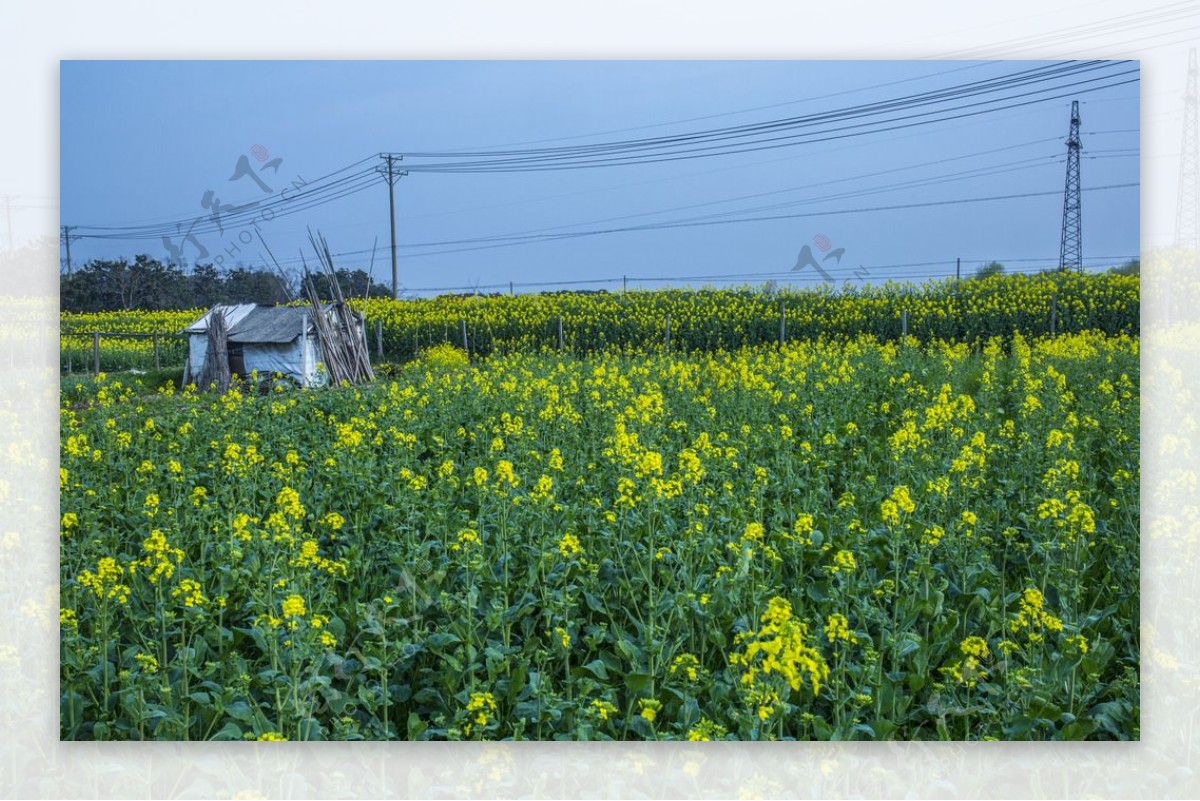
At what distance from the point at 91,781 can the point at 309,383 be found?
110 inches

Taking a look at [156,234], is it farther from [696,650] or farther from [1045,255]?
[1045,255]

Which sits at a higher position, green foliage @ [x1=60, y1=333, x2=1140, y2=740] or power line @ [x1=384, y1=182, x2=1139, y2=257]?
power line @ [x1=384, y1=182, x2=1139, y2=257]

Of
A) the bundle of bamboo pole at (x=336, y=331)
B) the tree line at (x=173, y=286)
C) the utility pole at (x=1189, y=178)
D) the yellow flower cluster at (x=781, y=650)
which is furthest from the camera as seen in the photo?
the bundle of bamboo pole at (x=336, y=331)

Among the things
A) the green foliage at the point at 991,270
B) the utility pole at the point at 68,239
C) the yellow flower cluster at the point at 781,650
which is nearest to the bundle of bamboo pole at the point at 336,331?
the utility pole at the point at 68,239

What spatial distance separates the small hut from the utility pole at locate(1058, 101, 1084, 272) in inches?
113

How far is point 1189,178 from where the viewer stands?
3.37m

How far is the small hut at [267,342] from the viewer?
169 inches

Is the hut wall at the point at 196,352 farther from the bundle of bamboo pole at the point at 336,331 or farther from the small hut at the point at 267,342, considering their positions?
the bundle of bamboo pole at the point at 336,331

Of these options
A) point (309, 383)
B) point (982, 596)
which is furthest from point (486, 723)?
point (309, 383)

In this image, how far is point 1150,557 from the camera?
3.24 m

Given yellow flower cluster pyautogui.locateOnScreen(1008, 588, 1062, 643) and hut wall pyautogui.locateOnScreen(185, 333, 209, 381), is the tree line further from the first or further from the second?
yellow flower cluster pyautogui.locateOnScreen(1008, 588, 1062, 643)

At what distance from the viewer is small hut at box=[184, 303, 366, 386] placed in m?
4.28

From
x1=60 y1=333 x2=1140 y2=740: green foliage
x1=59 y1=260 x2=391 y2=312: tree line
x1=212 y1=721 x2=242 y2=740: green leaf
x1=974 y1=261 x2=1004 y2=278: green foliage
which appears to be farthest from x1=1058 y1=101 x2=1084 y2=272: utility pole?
x1=212 y1=721 x2=242 y2=740: green leaf

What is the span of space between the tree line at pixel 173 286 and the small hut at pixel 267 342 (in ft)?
0.67
